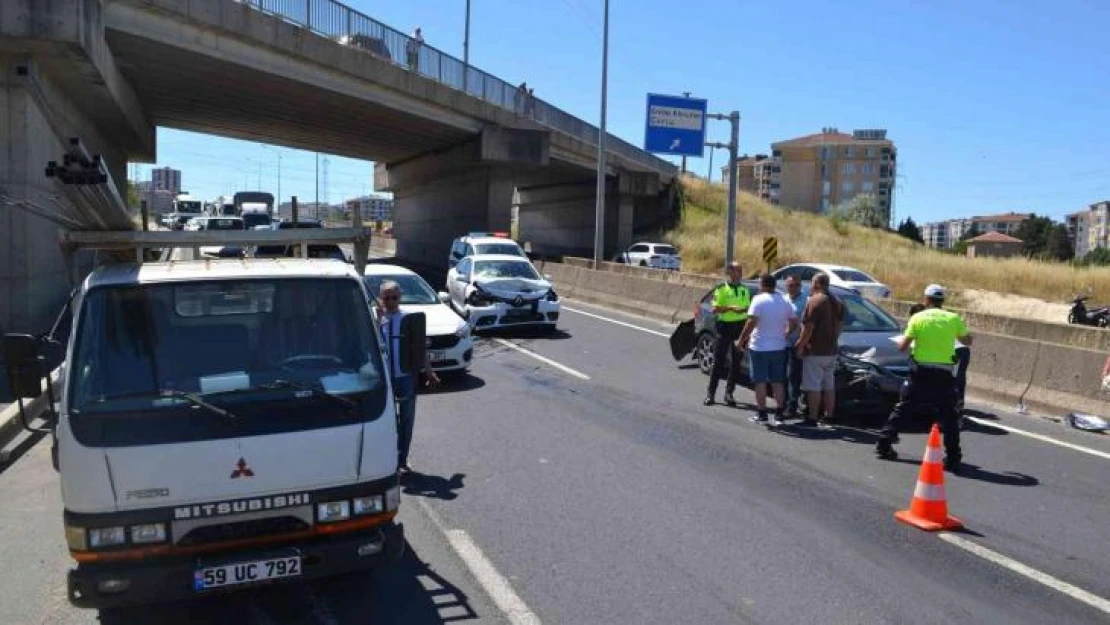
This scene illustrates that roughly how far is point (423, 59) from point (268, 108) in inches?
213

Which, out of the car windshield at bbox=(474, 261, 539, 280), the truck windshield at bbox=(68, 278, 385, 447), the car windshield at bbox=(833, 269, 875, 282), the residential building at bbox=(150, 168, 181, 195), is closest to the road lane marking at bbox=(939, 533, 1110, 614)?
the truck windshield at bbox=(68, 278, 385, 447)

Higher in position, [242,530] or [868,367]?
[868,367]

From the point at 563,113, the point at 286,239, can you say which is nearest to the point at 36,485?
the point at 286,239

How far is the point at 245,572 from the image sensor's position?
4211mm

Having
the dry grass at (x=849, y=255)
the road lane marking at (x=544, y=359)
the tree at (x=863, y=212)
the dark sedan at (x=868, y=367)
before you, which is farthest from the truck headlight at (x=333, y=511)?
the tree at (x=863, y=212)

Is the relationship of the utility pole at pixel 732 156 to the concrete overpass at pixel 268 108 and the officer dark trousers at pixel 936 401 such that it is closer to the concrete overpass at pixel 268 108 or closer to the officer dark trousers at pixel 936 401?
the concrete overpass at pixel 268 108

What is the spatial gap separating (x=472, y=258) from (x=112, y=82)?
8.81 m

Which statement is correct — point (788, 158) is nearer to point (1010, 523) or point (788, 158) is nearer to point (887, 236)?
point (887, 236)

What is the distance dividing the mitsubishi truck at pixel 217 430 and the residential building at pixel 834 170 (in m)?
148

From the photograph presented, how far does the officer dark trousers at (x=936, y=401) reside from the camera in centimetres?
791

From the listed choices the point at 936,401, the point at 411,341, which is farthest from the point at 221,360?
the point at 936,401

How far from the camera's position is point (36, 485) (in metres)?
7.57

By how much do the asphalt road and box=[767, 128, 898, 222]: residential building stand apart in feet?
469

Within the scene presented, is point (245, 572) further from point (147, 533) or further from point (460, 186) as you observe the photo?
point (460, 186)
